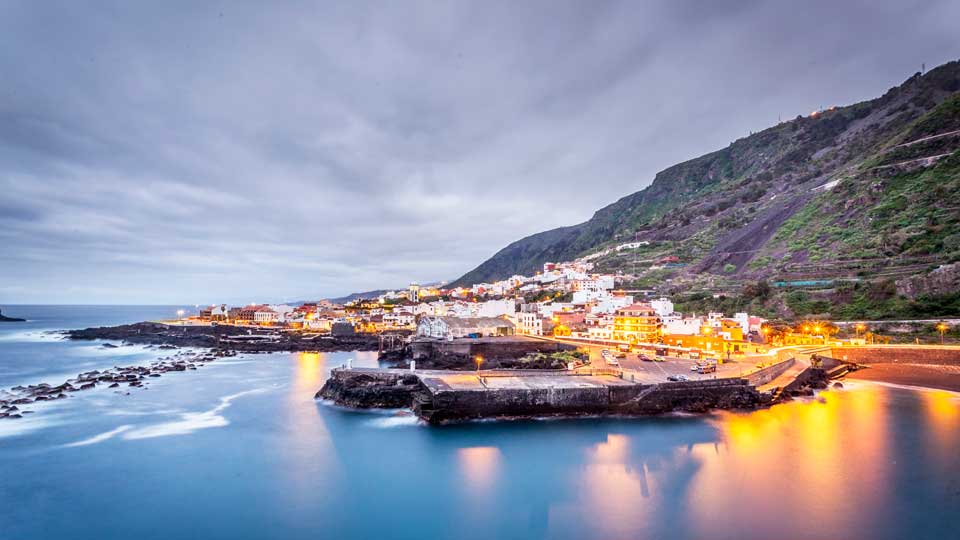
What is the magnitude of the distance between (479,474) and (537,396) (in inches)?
231

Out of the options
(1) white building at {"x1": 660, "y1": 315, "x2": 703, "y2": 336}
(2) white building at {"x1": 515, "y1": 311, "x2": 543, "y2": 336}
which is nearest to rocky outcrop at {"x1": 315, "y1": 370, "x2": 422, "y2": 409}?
(1) white building at {"x1": 660, "y1": 315, "x2": 703, "y2": 336}

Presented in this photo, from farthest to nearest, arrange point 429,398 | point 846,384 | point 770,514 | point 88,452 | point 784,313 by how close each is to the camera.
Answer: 1. point 784,313
2. point 846,384
3. point 429,398
4. point 88,452
5. point 770,514

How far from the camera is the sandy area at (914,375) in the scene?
1085 inches

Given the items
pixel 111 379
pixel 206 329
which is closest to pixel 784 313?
pixel 111 379

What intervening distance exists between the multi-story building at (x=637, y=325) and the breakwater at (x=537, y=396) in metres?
15.4

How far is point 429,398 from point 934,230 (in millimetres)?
56277

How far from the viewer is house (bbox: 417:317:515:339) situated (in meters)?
43.8

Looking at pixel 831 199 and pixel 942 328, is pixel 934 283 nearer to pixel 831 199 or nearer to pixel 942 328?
pixel 942 328

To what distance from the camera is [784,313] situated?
151 ft

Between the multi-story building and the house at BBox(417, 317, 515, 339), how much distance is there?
10982 millimetres

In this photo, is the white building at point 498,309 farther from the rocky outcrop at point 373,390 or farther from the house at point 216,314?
the house at point 216,314

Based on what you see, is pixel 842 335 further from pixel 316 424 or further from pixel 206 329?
pixel 206 329

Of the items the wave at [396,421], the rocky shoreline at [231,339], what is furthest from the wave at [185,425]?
the rocky shoreline at [231,339]

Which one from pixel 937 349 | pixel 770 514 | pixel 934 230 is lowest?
pixel 770 514
